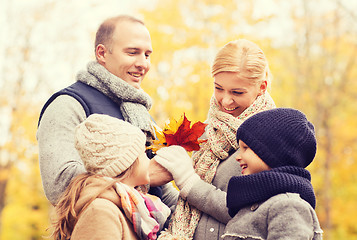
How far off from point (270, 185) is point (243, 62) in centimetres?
91

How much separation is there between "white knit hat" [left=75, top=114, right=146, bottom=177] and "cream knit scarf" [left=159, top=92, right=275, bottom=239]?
0.64m

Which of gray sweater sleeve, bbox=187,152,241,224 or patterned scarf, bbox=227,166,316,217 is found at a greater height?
patterned scarf, bbox=227,166,316,217

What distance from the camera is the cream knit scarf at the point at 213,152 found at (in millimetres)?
2754

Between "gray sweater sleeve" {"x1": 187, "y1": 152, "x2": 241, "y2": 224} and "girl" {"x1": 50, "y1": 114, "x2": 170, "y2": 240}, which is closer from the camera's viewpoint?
"girl" {"x1": 50, "y1": 114, "x2": 170, "y2": 240}

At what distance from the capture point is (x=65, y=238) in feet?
7.58

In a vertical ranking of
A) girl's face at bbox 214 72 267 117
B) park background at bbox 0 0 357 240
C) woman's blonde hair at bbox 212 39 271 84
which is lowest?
park background at bbox 0 0 357 240

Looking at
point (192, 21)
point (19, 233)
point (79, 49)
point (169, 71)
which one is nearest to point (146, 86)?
point (169, 71)

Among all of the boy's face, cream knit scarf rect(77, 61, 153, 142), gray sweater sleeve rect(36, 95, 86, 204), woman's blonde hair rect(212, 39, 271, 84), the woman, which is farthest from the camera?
cream knit scarf rect(77, 61, 153, 142)

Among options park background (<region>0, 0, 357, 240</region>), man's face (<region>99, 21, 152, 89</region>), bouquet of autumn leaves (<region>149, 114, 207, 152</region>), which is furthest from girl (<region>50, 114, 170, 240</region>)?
park background (<region>0, 0, 357, 240</region>)

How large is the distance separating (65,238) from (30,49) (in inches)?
435

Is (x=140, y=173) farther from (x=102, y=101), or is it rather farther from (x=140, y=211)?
(x=102, y=101)

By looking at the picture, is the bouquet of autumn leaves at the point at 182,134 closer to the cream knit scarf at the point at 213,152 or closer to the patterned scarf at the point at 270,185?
the cream knit scarf at the point at 213,152

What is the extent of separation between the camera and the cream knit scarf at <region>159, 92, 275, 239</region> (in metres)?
2.75

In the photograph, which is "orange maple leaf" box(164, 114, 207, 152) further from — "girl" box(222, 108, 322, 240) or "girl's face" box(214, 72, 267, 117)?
"girl" box(222, 108, 322, 240)
